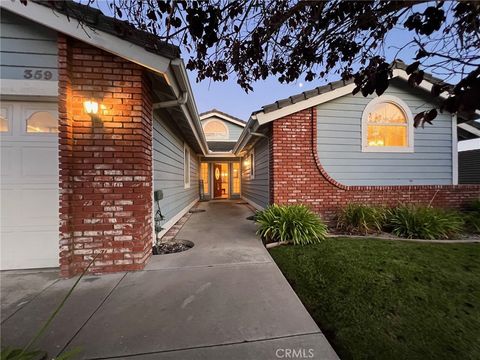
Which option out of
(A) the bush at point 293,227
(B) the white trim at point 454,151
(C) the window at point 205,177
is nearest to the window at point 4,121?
(A) the bush at point 293,227

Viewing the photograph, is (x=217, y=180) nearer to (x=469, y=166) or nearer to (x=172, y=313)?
(x=172, y=313)

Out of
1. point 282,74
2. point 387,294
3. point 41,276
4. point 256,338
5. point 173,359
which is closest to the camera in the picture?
point 173,359

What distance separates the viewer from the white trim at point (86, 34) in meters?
2.91

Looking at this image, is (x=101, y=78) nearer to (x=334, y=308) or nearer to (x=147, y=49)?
(x=147, y=49)

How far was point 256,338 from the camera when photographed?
75.3 inches

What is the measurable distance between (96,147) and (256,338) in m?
3.04

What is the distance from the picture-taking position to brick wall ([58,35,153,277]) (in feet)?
10.1

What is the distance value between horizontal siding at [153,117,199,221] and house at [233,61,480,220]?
7.26ft

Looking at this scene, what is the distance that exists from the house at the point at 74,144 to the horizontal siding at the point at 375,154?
14.0 feet

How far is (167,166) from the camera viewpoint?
18.9ft

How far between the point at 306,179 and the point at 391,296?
11.4 feet

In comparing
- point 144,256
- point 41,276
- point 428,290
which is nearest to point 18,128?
point 41,276

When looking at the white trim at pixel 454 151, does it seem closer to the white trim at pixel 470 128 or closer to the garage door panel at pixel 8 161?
the white trim at pixel 470 128

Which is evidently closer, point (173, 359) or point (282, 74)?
point (173, 359)
